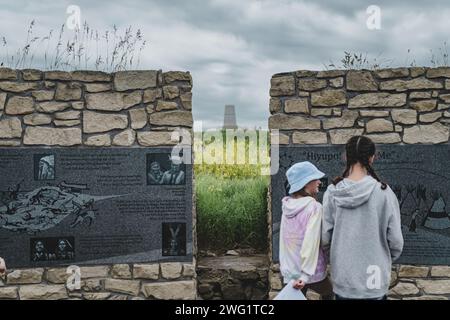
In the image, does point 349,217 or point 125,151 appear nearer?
point 349,217

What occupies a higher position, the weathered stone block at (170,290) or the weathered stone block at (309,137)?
the weathered stone block at (309,137)

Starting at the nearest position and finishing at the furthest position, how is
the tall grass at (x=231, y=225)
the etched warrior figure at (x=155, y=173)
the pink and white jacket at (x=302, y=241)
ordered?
the pink and white jacket at (x=302, y=241) → the etched warrior figure at (x=155, y=173) → the tall grass at (x=231, y=225)

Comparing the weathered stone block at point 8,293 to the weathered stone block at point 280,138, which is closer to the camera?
the weathered stone block at point 8,293

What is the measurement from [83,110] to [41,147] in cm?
58

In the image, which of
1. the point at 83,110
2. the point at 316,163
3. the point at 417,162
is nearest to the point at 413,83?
the point at 417,162

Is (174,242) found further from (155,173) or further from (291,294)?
(291,294)

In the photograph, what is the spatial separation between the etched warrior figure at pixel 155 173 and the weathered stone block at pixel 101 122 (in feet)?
1.67

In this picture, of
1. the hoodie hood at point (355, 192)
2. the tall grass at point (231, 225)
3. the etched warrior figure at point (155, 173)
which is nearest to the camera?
the hoodie hood at point (355, 192)

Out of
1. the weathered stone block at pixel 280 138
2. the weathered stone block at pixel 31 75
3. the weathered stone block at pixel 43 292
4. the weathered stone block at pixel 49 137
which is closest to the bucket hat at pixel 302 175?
the weathered stone block at pixel 280 138

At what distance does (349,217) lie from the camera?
3469mm

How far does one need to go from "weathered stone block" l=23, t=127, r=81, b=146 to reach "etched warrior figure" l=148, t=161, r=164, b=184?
802 millimetres

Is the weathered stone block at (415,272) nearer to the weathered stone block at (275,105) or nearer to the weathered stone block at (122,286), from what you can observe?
the weathered stone block at (275,105)

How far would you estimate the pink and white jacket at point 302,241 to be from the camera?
138 inches

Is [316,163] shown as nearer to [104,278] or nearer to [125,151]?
[125,151]
